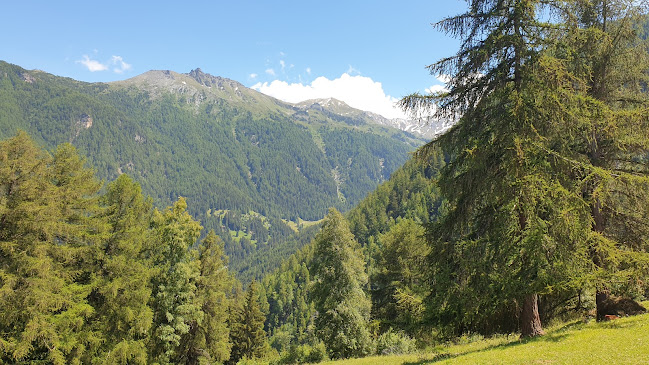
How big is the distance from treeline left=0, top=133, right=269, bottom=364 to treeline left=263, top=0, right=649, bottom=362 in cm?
1648

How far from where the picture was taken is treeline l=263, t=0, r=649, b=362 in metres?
11.0

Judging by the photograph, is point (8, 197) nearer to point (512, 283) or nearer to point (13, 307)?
point (13, 307)

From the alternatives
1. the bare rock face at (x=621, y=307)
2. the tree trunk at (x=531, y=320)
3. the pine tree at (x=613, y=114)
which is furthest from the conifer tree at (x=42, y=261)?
the bare rock face at (x=621, y=307)

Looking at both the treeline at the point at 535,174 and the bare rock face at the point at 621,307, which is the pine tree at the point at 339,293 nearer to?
the treeline at the point at 535,174

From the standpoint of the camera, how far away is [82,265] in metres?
20.3

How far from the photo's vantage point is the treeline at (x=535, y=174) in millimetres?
10953

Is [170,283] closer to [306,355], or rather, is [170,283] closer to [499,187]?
[306,355]

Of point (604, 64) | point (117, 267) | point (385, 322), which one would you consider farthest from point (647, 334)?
point (117, 267)

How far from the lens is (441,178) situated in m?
13.9

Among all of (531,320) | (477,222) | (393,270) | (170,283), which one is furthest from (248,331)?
(477,222)

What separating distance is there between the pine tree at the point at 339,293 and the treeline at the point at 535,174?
1072 cm

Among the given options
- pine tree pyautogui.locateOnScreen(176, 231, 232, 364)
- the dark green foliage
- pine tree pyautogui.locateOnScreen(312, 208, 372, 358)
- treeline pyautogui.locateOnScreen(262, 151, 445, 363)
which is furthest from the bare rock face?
pine tree pyautogui.locateOnScreen(176, 231, 232, 364)

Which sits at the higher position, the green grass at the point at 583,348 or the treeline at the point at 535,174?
the treeline at the point at 535,174

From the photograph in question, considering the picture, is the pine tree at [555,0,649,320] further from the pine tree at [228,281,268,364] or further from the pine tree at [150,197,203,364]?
the pine tree at [228,281,268,364]
